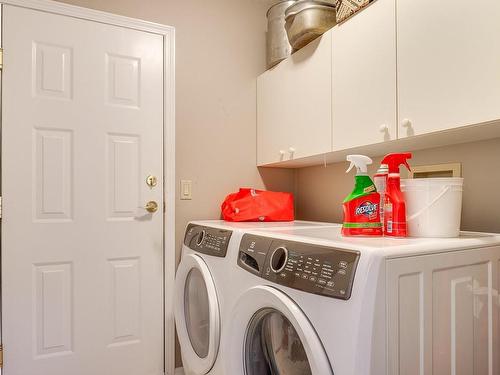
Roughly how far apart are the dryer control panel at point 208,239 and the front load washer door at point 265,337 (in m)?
0.31

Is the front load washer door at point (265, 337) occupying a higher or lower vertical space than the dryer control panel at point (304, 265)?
lower

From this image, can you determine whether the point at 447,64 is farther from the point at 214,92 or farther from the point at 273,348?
the point at 214,92

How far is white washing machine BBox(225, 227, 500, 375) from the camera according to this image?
87cm

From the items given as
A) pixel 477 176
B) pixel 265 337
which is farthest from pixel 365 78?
pixel 265 337

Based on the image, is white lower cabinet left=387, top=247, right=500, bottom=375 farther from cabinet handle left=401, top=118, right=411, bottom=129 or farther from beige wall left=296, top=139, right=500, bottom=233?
cabinet handle left=401, top=118, right=411, bottom=129

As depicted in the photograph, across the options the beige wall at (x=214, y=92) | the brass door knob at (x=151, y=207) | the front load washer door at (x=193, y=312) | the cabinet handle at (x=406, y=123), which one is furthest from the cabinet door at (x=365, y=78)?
the brass door knob at (x=151, y=207)

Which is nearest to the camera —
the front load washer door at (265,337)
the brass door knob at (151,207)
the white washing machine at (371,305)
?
the white washing machine at (371,305)

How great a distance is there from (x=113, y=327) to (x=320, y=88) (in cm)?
167

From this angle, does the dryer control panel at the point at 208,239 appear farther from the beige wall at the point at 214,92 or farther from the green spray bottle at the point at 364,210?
the green spray bottle at the point at 364,210

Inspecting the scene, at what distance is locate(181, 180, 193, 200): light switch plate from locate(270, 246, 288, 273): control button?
3.73 feet

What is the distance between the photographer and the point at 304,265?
103cm

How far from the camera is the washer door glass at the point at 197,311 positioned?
1.73 m

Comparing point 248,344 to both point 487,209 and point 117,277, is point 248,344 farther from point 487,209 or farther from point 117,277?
point 487,209

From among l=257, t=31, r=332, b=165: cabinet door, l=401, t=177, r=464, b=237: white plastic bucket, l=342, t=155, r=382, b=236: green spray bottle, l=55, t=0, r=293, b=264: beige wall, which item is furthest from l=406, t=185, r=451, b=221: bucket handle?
l=55, t=0, r=293, b=264: beige wall
